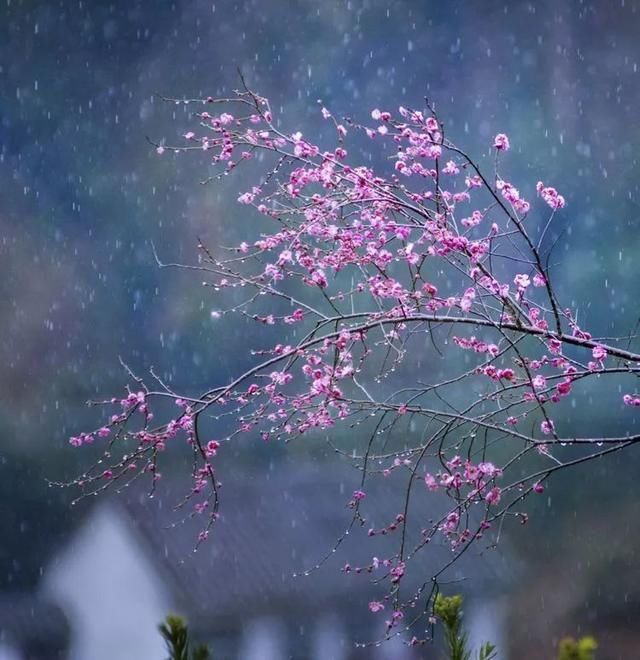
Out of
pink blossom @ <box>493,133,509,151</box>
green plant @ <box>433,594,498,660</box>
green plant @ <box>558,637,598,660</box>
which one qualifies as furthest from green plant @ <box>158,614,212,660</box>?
pink blossom @ <box>493,133,509,151</box>

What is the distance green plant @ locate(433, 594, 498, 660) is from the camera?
143 cm

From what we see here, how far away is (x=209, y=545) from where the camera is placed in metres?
20.1

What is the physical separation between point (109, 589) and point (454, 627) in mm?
18697

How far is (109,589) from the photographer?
18750 millimetres

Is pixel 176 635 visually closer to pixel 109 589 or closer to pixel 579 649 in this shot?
pixel 579 649

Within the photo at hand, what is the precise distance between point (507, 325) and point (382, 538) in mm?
18763

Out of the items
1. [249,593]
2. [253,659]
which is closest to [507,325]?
[253,659]

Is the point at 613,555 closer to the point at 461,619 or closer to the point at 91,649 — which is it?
the point at 91,649

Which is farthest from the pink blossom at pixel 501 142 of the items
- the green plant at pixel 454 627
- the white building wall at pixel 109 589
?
the white building wall at pixel 109 589

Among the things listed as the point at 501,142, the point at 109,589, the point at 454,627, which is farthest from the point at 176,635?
the point at 109,589

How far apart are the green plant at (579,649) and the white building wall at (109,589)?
18022 millimetres

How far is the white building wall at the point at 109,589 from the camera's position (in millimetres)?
18688

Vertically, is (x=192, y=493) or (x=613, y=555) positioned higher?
(x=192, y=493)

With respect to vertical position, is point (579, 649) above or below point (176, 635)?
below
